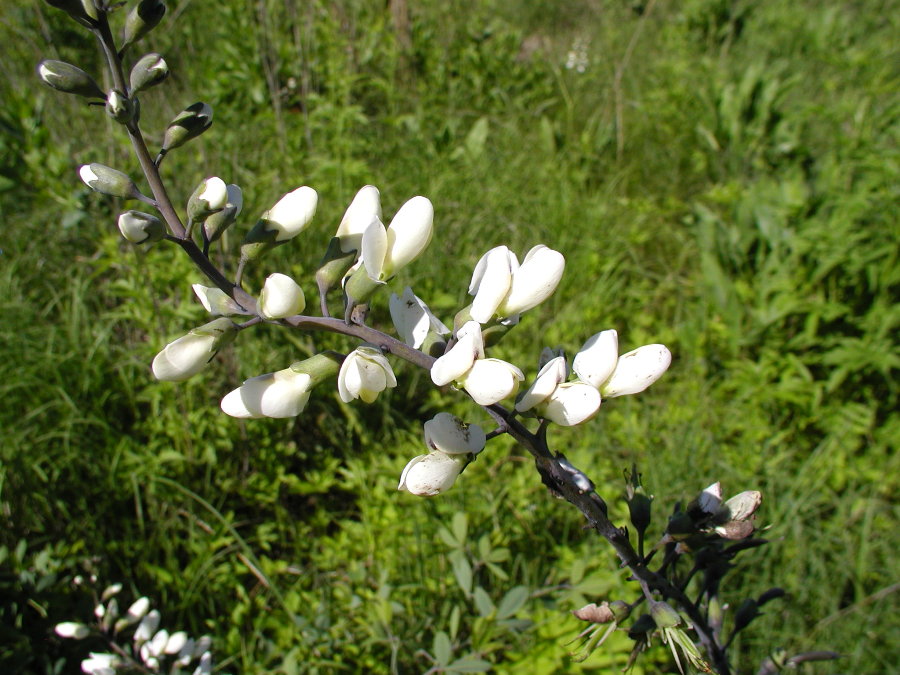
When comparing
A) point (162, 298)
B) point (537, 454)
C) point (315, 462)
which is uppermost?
point (537, 454)

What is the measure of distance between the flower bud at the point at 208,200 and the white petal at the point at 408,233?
216mm

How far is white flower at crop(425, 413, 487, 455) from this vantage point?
78cm

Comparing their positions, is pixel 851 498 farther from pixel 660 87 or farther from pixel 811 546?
pixel 660 87

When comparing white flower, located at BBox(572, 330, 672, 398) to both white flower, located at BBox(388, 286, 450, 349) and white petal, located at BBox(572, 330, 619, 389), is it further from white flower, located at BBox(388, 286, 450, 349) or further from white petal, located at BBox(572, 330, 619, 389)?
white flower, located at BBox(388, 286, 450, 349)

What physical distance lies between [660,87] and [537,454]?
12.8 feet

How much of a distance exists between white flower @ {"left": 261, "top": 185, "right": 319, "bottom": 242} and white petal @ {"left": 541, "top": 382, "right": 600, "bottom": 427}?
39 centimetres

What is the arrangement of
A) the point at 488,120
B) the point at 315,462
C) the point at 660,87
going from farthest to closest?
the point at 660,87 < the point at 488,120 < the point at 315,462

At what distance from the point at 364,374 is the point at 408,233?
0.20 metres

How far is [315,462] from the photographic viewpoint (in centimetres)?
213

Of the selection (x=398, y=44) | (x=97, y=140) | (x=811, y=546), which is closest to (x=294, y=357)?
(x=97, y=140)

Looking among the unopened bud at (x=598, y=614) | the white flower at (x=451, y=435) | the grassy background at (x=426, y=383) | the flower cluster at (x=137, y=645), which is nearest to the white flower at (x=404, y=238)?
the white flower at (x=451, y=435)

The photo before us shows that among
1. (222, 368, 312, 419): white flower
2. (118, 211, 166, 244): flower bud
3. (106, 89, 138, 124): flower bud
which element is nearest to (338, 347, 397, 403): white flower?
(222, 368, 312, 419): white flower

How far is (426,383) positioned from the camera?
235 centimetres

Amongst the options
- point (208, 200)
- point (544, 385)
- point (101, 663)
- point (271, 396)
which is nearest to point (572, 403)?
point (544, 385)
